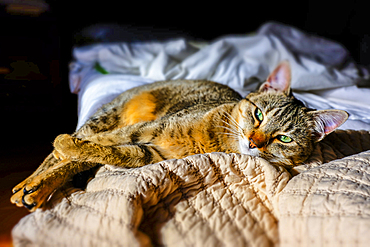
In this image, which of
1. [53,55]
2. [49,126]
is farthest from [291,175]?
[53,55]

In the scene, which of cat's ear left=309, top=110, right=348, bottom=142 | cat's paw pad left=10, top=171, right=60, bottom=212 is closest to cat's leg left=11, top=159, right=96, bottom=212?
cat's paw pad left=10, top=171, right=60, bottom=212

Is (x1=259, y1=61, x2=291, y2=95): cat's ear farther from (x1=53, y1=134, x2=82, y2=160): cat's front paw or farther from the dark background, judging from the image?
the dark background

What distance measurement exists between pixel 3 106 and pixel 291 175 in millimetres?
1730

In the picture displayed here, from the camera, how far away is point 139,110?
128cm

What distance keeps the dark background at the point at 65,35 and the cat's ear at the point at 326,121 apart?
1079 millimetres

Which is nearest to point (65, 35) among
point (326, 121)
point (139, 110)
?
point (139, 110)

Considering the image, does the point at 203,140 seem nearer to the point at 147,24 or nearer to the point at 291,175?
the point at 291,175

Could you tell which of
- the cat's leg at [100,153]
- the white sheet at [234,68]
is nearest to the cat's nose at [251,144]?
the cat's leg at [100,153]

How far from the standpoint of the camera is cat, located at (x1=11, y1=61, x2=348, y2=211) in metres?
0.89

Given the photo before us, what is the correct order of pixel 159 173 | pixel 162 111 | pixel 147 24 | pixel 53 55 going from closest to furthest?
pixel 159 173
pixel 162 111
pixel 53 55
pixel 147 24

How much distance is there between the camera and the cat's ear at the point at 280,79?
3.34ft

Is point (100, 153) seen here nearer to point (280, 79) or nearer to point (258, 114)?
point (258, 114)

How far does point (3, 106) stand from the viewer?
1600 mm

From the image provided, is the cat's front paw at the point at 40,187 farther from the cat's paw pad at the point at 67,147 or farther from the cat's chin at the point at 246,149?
the cat's chin at the point at 246,149
